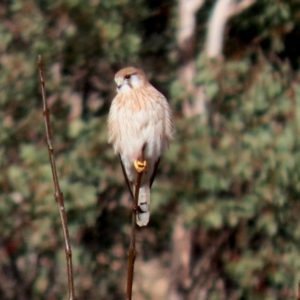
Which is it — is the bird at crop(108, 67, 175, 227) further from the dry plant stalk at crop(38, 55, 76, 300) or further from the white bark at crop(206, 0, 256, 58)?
the white bark at crop(206, 0, 256, 58)

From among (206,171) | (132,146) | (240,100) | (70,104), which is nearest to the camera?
(132,146)

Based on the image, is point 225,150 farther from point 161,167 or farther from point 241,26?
point 241,26

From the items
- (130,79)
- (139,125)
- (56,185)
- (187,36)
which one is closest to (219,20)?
(187,36)

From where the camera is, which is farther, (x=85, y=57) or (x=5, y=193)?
(x=85, y=57)

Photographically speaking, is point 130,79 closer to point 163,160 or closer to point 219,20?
point 163,160

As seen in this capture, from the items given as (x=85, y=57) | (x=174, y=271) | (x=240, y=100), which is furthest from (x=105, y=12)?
(x=174, y=271)

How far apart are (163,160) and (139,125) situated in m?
2.67

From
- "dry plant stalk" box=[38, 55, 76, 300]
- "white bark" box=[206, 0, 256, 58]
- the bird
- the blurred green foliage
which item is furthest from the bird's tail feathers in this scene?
"white bark" box=[206, 0, 256, 58]

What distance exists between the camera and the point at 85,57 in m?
6.71

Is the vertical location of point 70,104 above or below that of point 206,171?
above

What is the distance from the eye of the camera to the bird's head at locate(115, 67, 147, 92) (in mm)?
3547

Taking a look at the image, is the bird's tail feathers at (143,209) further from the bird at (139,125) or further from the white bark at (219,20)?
the white bark at (219,20)

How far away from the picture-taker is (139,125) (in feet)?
11.1

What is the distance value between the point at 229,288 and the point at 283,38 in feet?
6.99
